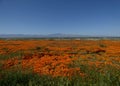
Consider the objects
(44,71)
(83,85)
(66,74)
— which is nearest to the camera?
(83,85)

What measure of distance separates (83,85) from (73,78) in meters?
1.53

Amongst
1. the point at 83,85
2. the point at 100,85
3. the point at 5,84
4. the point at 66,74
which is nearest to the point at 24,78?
the point at 5,84

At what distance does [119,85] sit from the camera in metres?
8.32

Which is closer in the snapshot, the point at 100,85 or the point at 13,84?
the point at 100,85

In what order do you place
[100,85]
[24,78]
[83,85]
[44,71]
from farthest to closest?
1. [44,71]
2. [24,78]
3. [83,85]
4. [100,85]

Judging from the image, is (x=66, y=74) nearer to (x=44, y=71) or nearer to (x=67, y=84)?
(x=44, y=71)

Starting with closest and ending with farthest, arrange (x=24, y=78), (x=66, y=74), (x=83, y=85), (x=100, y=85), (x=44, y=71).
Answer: (x=100, y=85) < (x=83, y=85) < (x=24, y=78) < (x=66, y=74) < (x=44, y=71)

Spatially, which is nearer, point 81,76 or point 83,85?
point 83,85

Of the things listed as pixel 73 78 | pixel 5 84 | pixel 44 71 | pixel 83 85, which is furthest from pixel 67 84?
pixel 44 71

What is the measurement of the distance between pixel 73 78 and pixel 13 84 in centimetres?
286

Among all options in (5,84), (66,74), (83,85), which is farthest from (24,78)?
(83,85)

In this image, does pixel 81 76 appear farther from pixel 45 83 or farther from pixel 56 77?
pixel 45 83

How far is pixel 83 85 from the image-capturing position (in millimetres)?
8641

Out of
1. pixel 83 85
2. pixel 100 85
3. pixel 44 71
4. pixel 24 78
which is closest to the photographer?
pixel 100 85
